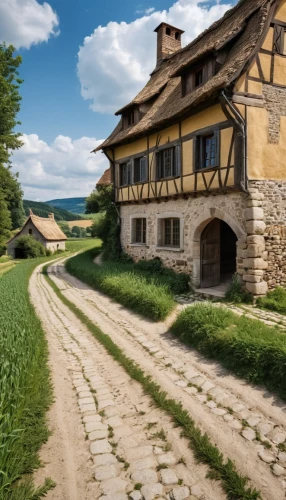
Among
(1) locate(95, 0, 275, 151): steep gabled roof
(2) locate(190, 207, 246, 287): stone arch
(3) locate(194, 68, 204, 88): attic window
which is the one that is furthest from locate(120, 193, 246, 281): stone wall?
(3) locate(194, 68, 204, 88): attic window

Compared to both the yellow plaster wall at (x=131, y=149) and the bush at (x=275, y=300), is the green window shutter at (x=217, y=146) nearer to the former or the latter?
the bush at (x=275, y=300)

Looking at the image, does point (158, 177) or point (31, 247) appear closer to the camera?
point (158, 177)

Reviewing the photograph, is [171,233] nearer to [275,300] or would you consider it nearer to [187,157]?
[187,157]

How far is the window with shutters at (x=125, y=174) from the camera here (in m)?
15.5

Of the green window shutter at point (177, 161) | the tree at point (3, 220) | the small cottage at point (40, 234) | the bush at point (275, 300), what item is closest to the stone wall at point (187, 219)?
the green window shutter at point (177, 161)

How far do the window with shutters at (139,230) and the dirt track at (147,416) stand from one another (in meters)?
8.07

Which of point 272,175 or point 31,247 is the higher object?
point 272,175

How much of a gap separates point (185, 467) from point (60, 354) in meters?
3.88

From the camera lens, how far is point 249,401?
4.62 m

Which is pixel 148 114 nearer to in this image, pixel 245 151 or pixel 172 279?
pixel 245 151

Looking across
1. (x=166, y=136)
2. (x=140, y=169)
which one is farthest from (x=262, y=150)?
(x=140, y=169)

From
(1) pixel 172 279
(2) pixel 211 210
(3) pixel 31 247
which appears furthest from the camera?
(3) pixel 31 247

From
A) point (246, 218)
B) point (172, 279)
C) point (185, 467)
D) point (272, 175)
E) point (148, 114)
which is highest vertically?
point (148, 114)

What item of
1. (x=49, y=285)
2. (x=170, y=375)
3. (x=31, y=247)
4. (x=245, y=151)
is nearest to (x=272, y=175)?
(x=245, y=151)
